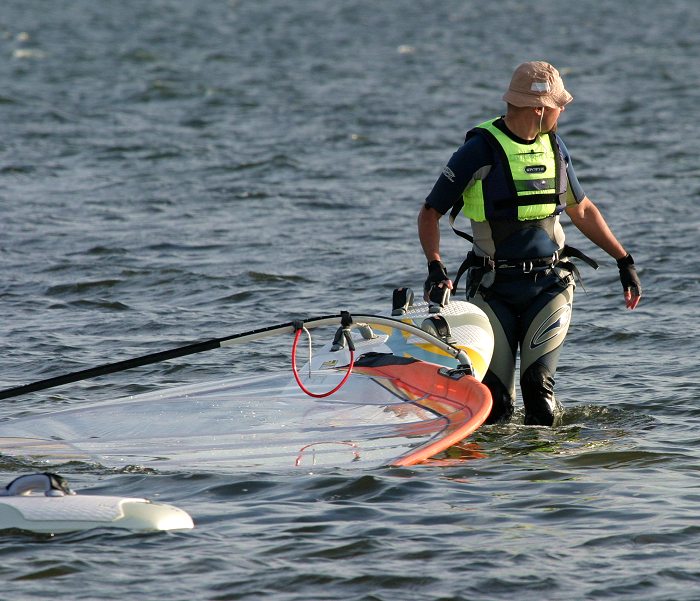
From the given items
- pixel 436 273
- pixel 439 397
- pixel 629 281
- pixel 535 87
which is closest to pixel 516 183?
pixel 535 87

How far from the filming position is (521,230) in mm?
7305

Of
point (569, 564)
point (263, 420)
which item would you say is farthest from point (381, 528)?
point (263, 420)

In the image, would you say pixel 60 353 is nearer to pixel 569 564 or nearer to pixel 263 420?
pixel 263 420

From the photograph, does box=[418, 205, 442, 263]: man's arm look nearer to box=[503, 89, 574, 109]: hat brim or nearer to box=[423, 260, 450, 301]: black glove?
box=[423, 260, 450, 301]: black glove

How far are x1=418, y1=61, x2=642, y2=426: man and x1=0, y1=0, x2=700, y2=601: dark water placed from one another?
45 centimetres

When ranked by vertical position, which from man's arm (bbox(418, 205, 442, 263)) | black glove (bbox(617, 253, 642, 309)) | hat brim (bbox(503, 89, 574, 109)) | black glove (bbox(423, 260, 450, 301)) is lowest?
black glove (bbox(617, 253, 642, 309))

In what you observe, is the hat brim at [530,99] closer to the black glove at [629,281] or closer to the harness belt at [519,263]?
the harness belt at [519,263]

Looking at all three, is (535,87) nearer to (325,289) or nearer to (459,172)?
(459,172)

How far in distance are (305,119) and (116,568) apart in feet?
56.0

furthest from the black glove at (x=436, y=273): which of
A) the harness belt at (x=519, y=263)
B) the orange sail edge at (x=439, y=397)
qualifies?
the orange sail edge at (x=439, y=397)

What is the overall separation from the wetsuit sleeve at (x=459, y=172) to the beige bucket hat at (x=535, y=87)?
302mm

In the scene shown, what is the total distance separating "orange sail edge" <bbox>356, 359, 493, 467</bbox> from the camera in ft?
22.7

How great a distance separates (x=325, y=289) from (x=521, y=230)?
4.61 m

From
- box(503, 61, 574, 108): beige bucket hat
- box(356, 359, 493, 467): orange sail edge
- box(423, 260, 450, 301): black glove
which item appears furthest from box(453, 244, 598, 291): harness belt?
box(503, 61, 574, 108): beige bucket hat
